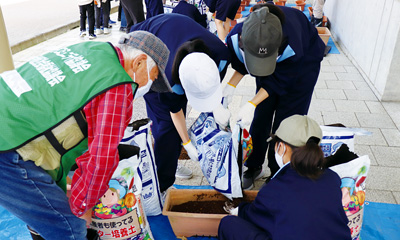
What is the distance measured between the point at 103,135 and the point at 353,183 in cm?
112

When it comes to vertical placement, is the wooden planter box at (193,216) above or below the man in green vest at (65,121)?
below

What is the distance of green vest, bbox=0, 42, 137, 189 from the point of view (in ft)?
3.54

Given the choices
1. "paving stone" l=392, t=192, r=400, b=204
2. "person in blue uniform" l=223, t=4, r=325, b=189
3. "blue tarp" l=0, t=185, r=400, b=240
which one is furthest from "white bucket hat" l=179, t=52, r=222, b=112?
"paving stone" l=392, t=192, r=400, b=204

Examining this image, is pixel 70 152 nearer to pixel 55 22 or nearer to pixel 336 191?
pixel 336 191

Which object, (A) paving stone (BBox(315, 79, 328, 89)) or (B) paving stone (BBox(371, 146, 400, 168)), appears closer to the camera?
(B) paving stone (BBox(371, 146, 400, 168))

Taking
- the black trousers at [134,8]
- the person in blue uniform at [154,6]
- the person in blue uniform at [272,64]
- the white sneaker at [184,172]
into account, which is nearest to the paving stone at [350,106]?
the person in blue uniform at [272,64]

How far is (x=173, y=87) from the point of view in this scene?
167 cm

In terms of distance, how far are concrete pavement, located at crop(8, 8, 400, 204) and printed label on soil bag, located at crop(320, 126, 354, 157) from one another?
0.62 metres

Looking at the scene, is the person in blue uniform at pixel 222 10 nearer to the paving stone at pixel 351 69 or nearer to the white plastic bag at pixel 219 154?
the paving stone at pixel 351 69

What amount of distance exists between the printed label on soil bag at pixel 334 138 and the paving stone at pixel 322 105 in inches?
63.6

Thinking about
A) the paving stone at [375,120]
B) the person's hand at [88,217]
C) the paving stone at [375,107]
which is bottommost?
the paving stone at [375,120]

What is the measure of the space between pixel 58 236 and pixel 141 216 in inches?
16.0

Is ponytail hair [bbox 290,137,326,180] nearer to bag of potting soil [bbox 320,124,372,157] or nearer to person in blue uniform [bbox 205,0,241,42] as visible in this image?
Answer: bag of potting soil [bbox 320,124,372,157]

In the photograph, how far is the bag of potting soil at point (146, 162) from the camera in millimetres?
1703
